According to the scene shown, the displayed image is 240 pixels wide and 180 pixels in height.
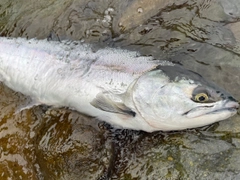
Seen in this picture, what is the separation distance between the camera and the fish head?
314 centimetres

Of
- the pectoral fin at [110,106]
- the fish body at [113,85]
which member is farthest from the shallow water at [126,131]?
the pectoral fin at [110,106]

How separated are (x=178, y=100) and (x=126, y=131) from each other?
0.77m

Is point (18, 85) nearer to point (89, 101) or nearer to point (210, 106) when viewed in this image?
point (89, 101)

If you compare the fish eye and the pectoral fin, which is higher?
the fish eye

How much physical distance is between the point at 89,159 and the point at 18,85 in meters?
1.26

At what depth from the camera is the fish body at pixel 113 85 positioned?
321 cm

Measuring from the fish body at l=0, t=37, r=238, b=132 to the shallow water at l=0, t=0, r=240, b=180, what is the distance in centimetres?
21

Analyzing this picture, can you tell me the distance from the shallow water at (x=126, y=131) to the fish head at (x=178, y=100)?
304 mm

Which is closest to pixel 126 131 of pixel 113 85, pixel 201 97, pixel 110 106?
pixel 110 106

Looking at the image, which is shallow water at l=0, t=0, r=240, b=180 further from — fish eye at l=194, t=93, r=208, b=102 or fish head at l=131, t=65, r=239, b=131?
fish eye at l=194, t=93, r=208, b=102

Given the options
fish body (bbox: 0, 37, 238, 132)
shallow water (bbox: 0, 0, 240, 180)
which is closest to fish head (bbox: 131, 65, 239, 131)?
fish body (bbox: 0, 37, 238, 132)

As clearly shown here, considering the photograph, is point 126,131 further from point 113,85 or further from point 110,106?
point 113,85

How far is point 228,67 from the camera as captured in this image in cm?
374

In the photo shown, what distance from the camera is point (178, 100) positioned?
3230 millimetres
